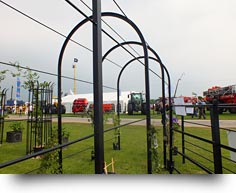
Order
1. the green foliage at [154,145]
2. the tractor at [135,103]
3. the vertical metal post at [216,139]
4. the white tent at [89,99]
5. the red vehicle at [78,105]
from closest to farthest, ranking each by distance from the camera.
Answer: the vertical metal post at [216,139] → the green foliage at [154,145] → the tractor at [135,103] → the white tent at [89,99] → the red vehicle at [78,105]

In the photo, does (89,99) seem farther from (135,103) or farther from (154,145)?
(154,145)

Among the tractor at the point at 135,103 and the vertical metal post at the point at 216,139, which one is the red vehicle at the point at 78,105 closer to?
the tractor at the point at 135,103

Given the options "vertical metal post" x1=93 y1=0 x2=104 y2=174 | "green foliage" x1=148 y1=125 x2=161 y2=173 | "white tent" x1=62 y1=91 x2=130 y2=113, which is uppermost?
"white tent" x1=62 y1=91 x2=130 y2=113

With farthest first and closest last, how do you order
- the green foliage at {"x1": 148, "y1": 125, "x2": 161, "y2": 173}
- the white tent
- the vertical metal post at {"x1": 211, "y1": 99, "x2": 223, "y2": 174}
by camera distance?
1. the white tent
2. the green foliage at {"x1": 148, "y1": 125, "x2": 161, "y2": 173}
3. the vertical metal post at {"x1": 211, "y1": 99, "x2": 223, "y2": 174}

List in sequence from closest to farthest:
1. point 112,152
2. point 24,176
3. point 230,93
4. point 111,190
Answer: point 111,190 → point 24,176 → point 112,152 → point 230,93

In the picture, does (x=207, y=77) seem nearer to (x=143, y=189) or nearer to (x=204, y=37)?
(x=204, y=37)

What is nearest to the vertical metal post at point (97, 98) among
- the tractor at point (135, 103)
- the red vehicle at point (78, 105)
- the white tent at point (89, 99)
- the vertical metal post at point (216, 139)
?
the vertical metal post at point (216, 139)

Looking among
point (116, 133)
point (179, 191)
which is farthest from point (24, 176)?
point (116, 133)

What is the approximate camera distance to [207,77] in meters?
2.45

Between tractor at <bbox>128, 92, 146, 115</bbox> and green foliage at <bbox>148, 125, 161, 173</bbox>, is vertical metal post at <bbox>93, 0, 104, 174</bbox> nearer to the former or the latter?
green foliage at <bbox>148, 125, 161, 173</bbox>

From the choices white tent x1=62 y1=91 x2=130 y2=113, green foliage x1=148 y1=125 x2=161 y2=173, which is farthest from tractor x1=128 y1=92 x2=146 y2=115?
green foliage x1=148 y1=125 x2=161 y2=173

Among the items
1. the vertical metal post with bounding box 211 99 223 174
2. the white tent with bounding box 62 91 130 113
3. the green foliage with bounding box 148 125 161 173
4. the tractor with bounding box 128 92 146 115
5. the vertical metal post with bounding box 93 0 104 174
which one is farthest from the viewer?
the white tent with bounding box 62 91 130 113

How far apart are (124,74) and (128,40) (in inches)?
36.0

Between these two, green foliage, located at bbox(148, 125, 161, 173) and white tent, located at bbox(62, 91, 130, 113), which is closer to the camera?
green foliage, located at bbox(148, 125, 161, 173)
